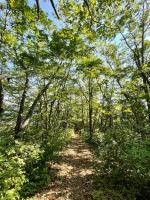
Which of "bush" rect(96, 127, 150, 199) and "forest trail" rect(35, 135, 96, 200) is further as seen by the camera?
"forest trail" rect(35, 135, 96, 200)

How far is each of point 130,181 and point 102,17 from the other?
677cm

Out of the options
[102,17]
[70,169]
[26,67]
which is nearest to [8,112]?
[26,67]

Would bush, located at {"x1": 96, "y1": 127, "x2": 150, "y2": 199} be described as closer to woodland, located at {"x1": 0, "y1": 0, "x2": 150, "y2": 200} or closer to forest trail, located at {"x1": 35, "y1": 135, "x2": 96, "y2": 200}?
woodland, located at {"x1": 0, "y1": 0, "x2": 150, "y2": 200}

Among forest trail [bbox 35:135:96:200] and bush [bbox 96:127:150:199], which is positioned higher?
bush [bbox 96:127:150:199]

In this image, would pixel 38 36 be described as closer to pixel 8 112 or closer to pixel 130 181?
pixel 130 181

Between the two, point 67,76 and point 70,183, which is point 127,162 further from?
point 67,76

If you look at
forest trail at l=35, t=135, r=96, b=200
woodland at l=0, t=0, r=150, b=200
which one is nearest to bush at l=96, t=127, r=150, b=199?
woodland at l=0, t=0, r=150, b=200

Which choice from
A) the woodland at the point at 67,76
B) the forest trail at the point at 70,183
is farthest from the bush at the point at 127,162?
the forest trail at the point at 70,183

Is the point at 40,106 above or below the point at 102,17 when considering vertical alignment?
below

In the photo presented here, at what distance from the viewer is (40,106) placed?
19.4 metres

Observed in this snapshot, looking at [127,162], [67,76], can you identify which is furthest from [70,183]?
[67,76]

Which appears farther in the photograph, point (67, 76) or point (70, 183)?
point (67, 76)

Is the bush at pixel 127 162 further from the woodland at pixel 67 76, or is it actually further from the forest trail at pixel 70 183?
the forest trail at pixel 70 183

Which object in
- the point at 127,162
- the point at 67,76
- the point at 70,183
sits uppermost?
the point at 67,76
